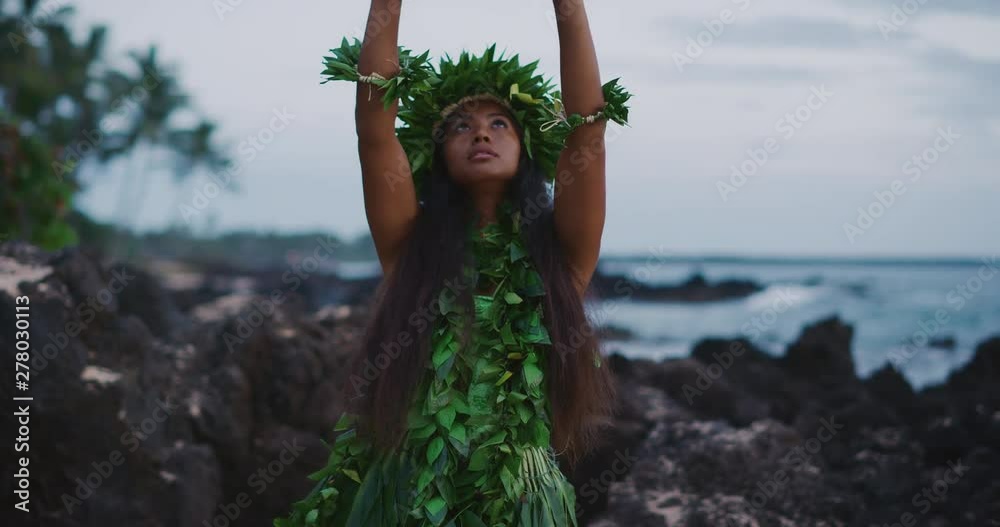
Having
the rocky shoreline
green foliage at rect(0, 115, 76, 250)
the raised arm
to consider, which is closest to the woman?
the raised arm

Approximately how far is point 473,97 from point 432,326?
81 cm

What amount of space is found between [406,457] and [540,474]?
434mm

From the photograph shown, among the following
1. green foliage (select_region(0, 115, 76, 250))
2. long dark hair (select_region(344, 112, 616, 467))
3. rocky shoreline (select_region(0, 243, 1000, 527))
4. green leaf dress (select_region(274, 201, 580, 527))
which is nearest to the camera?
green leaf dress (select_region(274, 201, 580, 527))

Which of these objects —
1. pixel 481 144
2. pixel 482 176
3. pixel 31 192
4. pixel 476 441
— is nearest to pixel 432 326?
pixel 476 441

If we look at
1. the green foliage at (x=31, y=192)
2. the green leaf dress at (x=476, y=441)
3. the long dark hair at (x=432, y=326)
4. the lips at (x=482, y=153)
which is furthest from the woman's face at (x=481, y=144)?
the green foliage at (x=31, y=192)

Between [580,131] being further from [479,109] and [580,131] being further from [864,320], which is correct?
[864,320]

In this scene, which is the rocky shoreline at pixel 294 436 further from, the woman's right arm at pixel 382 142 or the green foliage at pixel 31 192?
the green foliage at pixel 31 192

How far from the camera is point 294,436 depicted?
5.30m

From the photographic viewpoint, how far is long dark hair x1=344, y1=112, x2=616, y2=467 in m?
3.22

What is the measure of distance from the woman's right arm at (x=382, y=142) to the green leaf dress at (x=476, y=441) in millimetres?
303

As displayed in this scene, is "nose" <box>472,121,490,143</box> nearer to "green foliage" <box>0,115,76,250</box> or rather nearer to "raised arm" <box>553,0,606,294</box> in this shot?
"raised arm" <box>553,0,606,294</box>

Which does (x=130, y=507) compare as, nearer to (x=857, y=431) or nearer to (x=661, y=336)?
(x=857, y=431)

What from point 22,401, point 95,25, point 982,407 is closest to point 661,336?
point 982,407

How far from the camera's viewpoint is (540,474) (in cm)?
323
